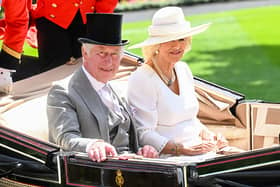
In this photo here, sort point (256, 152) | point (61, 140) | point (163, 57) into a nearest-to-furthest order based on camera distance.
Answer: point (256, 152), point (61, 140), point (163, 57)

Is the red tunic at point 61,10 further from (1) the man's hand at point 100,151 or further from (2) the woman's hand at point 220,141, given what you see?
(1) the man's hand at point 100,151

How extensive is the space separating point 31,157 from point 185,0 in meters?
14.0

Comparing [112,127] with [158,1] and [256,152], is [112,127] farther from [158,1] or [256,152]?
[158,1]

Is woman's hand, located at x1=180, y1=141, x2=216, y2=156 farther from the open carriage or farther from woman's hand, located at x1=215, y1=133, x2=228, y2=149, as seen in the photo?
the open carriage

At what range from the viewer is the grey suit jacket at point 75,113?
3.49 metres

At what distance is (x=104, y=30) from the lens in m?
3.59

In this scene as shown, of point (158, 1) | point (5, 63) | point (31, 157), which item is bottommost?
point (158, 1)

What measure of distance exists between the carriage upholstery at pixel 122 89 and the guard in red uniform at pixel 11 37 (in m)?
0.11

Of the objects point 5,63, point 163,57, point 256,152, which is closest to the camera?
point 256,152

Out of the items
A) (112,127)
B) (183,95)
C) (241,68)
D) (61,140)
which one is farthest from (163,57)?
(241,68)

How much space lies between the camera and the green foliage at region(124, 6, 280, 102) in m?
8.47

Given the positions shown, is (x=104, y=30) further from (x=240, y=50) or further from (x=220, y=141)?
(x=240, y=50)

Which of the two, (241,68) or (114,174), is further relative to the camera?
(241,68)

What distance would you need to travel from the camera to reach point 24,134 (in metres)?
3.63
